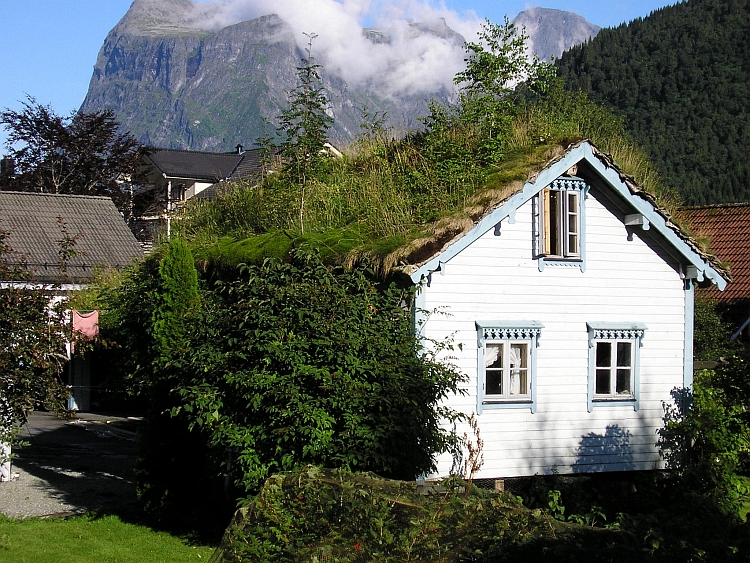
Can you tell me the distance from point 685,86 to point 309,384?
178 ft

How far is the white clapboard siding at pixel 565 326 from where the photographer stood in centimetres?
1296

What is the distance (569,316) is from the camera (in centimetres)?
1380

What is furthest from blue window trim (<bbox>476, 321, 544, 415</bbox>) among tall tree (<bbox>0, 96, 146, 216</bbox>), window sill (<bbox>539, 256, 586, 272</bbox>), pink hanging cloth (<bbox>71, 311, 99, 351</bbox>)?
tall tree (<bbox>0, 96, 146, 216</bbox>)

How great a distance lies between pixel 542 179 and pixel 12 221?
22.7 m

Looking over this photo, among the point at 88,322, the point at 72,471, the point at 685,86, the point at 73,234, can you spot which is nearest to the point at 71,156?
the point at 73,234

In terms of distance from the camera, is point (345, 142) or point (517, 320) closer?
point (517, 320)

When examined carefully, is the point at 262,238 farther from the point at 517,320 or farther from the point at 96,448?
the point at 96,448

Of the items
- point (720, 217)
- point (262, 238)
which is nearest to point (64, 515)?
point (262, 238)

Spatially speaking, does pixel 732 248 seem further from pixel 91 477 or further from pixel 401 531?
pixel 401 531

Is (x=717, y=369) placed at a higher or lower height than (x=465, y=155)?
lower

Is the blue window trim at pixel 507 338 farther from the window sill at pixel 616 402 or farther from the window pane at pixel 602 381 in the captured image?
the window pane at pixel 602 381

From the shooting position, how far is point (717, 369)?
12.1 metres

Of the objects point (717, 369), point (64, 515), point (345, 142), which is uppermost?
point (345, 142)

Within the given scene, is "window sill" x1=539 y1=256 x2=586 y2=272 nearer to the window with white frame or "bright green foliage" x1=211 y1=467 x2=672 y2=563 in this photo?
the window with white frame
